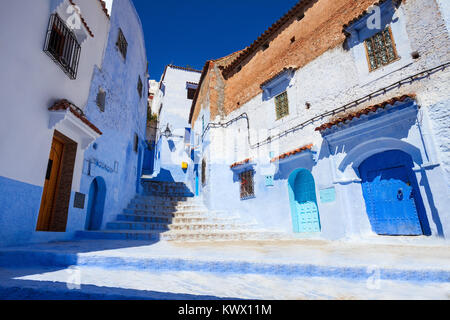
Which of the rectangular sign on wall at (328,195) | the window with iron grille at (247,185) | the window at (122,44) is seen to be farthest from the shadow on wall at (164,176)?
the rectangular sign on wall at (328,195)

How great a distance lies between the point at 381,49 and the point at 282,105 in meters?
3.98

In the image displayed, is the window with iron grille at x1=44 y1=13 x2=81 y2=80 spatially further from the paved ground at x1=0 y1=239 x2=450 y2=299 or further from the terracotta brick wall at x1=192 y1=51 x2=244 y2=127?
the terracotta brick wall at x1=192 y1=51 x2=244 y2=127

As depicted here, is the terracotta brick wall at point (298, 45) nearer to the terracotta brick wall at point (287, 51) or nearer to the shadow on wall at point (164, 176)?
the terracotta brick wall at point (287, 51)

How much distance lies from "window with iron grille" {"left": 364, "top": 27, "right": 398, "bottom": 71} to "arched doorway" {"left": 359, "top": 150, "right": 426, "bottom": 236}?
274 centimetres

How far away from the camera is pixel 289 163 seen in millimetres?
9562

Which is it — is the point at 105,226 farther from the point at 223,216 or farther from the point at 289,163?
the point at 289,163

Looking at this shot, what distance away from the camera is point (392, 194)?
6824mm

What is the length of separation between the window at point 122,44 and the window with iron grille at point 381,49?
8.88 meters

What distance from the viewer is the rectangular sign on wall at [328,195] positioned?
782 centimetres

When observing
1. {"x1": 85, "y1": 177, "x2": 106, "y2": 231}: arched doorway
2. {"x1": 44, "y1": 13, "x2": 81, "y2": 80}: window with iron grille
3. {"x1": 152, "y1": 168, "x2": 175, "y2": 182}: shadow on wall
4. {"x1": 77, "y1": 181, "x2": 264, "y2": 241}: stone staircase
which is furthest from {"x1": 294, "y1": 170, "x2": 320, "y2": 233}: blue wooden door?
{"x1": 152, "y1": 168, "x2": 175, "y2": 182}: shadow on wall

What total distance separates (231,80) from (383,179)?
372 inches

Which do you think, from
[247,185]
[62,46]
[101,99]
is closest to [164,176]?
[247,185]

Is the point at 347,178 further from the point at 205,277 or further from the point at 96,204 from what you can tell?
the point at 96,204

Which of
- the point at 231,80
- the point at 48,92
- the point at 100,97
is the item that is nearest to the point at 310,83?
the point at 231,80
